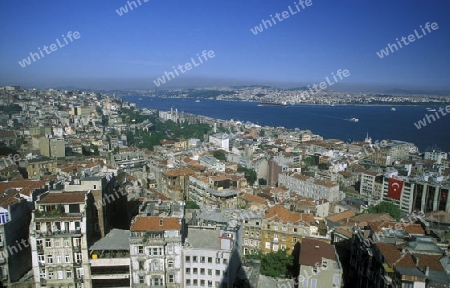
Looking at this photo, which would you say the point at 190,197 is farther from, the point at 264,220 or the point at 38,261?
the point at 38,261

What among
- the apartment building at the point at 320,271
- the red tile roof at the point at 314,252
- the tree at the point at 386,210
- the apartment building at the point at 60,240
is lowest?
the tree at the point at 386,210

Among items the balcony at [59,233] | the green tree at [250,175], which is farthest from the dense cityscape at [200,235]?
the green tree at [250,175]

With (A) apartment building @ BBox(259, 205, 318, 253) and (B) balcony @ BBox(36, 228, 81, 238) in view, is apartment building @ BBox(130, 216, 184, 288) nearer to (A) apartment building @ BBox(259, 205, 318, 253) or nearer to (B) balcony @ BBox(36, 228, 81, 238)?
(B) balcony @ BBox(36, 228, 81, 238)

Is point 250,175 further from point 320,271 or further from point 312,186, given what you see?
point 320,271

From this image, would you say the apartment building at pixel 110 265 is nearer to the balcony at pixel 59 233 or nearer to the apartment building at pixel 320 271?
the balcony at pixel 59 233

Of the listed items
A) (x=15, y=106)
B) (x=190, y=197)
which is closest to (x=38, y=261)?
(x=190, y=197)

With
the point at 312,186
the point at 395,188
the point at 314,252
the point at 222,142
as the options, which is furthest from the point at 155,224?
the point at 222,142
